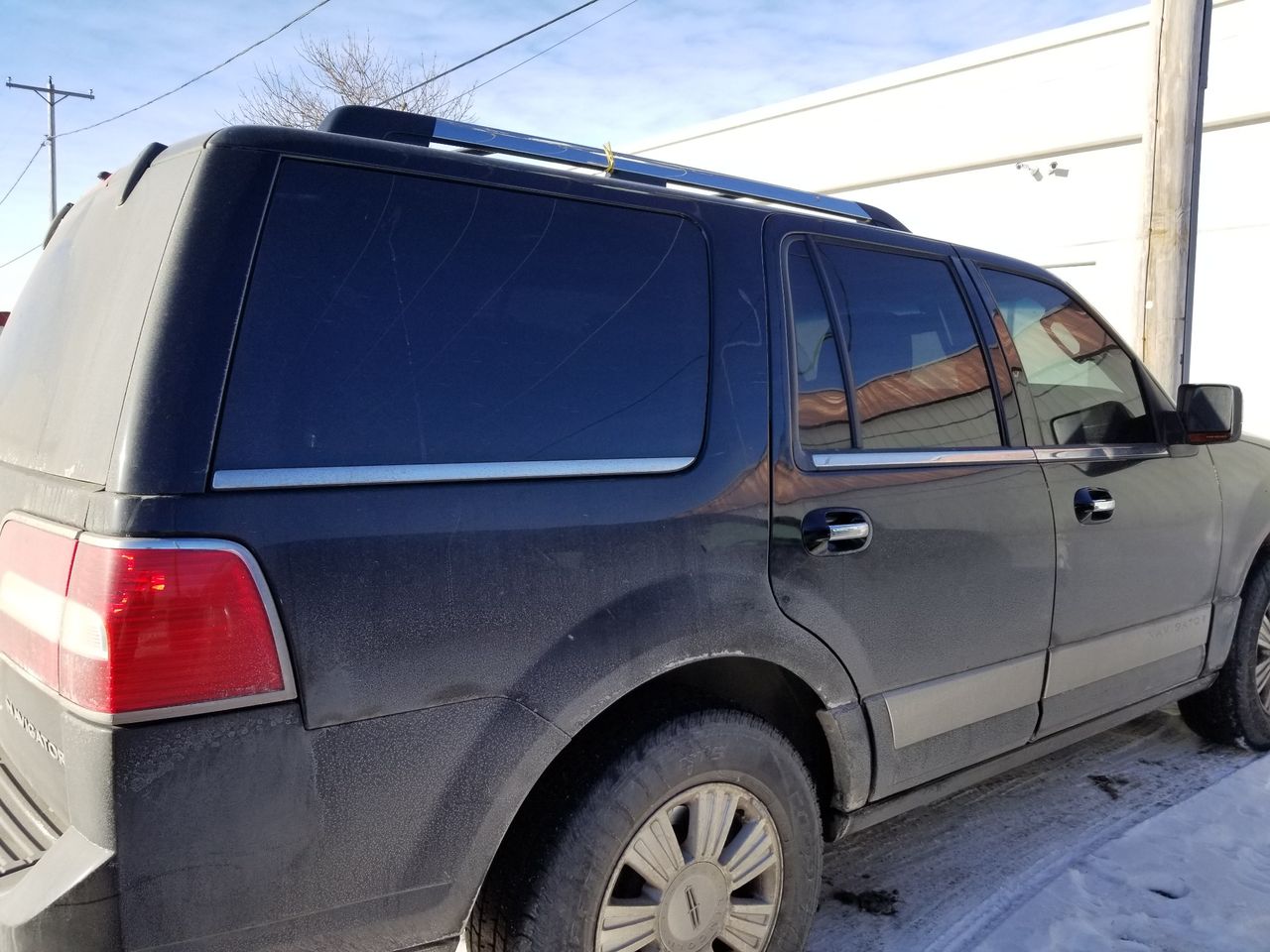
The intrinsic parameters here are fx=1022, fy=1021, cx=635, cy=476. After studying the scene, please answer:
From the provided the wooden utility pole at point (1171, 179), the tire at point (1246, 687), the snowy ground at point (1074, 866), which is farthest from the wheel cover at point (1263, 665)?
the wooden utility pole at point (1171, 179)

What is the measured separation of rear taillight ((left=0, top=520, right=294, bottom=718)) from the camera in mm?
1548

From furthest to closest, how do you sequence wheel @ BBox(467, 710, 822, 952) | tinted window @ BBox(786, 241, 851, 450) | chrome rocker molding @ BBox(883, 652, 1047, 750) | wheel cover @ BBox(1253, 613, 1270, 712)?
wheel cover @ BBox(1253, 613, 1270, 712) < chrome rocker molding @ BBox(883, 652, 1047, 750) < tinted window @ BBox(786, 241, 851, 450) < wheel @ BBox(467, 710, 822, 952)

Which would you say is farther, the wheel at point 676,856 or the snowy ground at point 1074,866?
the snowy ground at point 1074,866

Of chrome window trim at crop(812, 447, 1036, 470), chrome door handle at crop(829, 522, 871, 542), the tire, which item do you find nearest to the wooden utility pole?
the tire

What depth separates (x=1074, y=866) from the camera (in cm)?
325

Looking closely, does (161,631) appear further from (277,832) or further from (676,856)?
(676,856)

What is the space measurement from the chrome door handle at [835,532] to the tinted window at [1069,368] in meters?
1.00

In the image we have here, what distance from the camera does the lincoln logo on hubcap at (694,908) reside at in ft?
7.21

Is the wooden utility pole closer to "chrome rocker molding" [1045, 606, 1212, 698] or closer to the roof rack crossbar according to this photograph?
"chrome rocker molding" [1045, 606, 1212, 698]

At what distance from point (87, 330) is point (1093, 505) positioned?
2785 mm

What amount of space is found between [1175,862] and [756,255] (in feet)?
7.92

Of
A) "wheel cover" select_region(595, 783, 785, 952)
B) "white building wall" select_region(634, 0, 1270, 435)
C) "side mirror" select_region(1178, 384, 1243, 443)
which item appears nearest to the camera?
"wheel cover" select_region(595, 783, 785, 952)

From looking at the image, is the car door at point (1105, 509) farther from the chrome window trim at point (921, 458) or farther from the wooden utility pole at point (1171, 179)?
the wooden utility pole at point (1171, 179)

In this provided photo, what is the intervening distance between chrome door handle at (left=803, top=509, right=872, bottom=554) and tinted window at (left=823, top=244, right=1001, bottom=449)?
24cm
